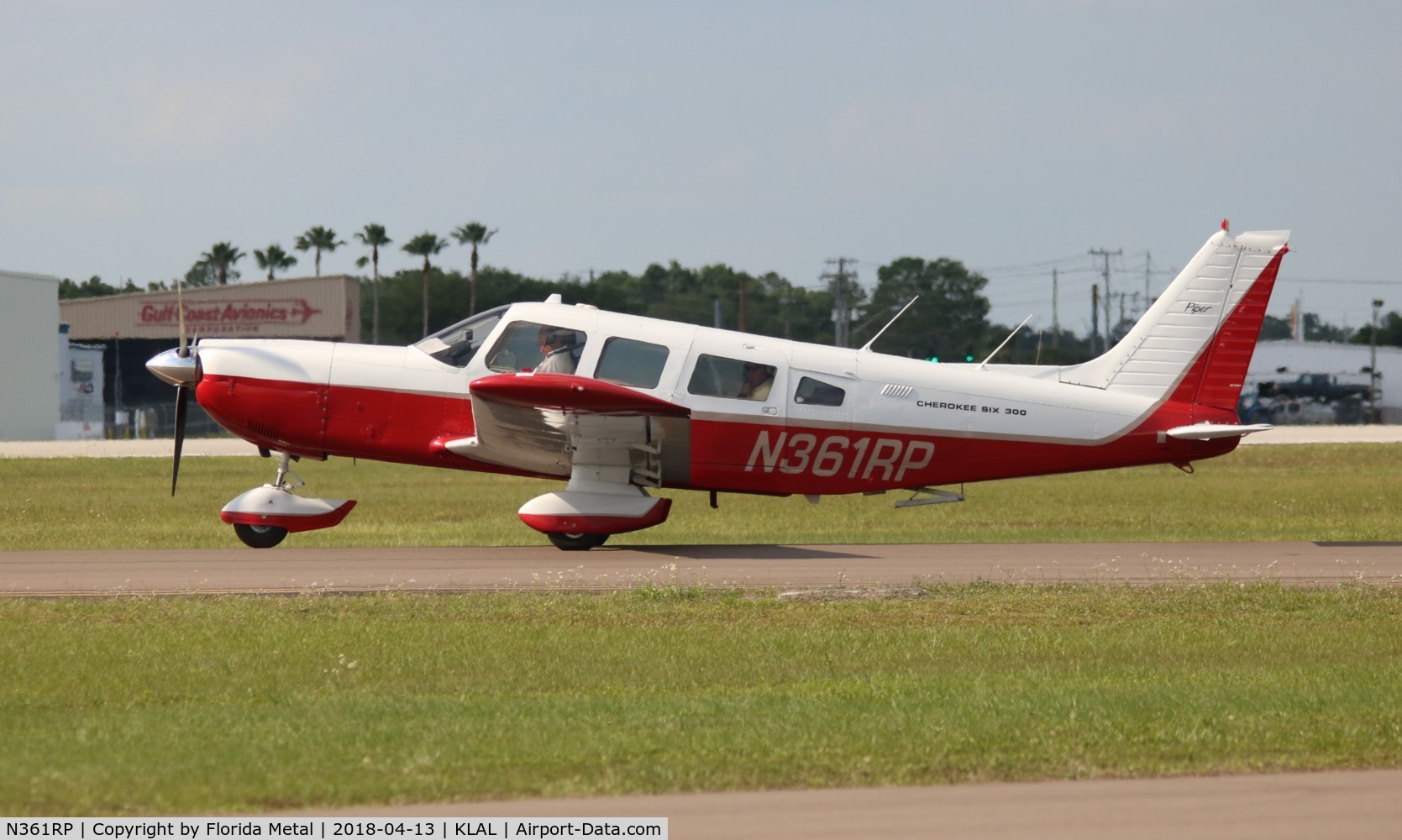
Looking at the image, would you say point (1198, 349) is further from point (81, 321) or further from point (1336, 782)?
point (81, 321)

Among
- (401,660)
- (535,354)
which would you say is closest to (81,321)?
(535,354)

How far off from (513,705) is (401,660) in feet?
4.97

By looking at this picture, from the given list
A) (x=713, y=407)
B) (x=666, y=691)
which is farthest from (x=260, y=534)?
(x=666, y=691)

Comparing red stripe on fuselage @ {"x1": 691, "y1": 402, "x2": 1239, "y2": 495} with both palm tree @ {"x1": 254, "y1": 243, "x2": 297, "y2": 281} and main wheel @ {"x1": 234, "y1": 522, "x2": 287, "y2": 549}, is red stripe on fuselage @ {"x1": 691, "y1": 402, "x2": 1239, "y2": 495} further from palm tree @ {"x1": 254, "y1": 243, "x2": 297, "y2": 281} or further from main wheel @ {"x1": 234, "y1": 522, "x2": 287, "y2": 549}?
palm tree @ {"x1": 254, "y1": 243, "x2": 297, "y2": 281}

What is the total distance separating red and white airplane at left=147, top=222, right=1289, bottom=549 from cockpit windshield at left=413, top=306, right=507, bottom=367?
0.8 inches

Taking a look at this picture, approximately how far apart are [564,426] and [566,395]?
96 centimetres

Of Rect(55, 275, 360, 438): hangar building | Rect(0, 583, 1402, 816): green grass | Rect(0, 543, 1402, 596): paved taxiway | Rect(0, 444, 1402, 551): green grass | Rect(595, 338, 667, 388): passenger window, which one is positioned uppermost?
Rect(55, 275, 360, 438): hangar building

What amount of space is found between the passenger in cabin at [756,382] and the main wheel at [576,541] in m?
2.17

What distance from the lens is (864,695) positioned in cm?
749

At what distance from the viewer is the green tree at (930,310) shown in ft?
305

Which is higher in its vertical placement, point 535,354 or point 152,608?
point 535,354

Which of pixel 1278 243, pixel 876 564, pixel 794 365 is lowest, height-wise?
pixel 876 564

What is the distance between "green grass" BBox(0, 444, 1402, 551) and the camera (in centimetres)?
1780
